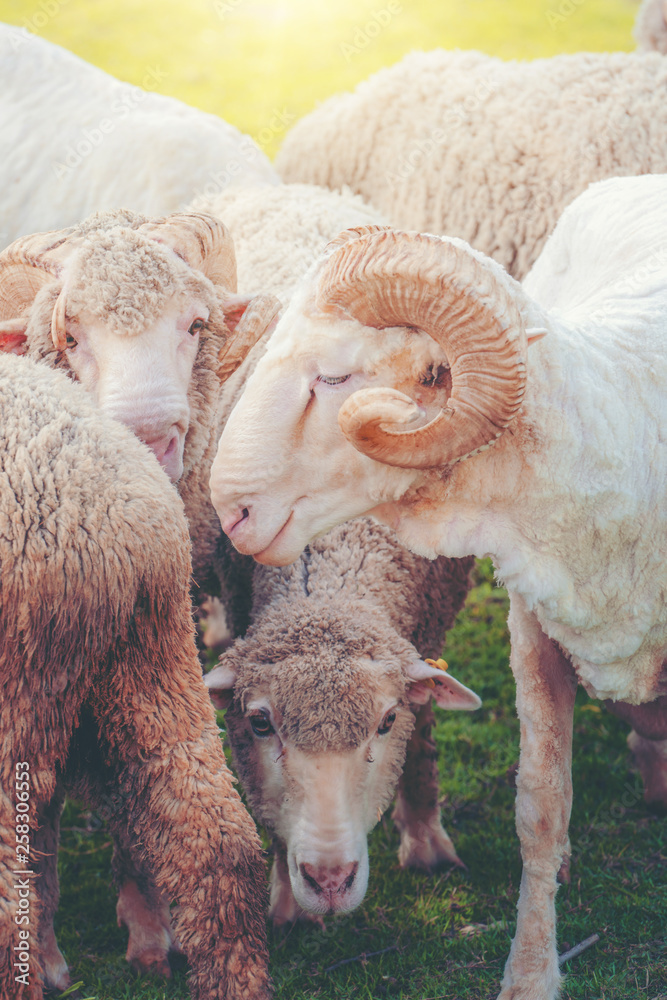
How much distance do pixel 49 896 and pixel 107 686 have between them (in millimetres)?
1003

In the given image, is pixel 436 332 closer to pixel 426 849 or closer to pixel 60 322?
pixel 60 322

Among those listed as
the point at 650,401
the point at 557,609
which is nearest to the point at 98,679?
the point at 557,609

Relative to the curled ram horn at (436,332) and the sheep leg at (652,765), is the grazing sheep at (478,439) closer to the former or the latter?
the curled ram horn at (436,332)

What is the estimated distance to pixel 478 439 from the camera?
7.07 feet

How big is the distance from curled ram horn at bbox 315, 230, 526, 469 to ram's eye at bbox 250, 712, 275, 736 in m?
1.11

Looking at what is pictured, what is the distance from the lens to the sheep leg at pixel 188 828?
7.55 feet

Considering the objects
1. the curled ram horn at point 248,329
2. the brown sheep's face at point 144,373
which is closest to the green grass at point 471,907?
the brown sheep's face at point 144,373

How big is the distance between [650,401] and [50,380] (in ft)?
4.98

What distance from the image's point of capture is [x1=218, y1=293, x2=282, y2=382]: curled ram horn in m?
3.32

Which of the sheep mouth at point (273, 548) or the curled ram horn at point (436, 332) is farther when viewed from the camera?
the sheep mouth at point (273, 548)

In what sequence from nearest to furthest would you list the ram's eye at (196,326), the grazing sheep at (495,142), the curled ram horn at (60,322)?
the curled ram horn at (60,322) → the ram's eye at (196,326) → the grazing sheep at (495,142)

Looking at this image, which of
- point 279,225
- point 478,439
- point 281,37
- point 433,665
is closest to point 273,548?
point 478,439

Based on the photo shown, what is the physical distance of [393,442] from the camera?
2.16m

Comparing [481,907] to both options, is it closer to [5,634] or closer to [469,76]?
[5,634]
